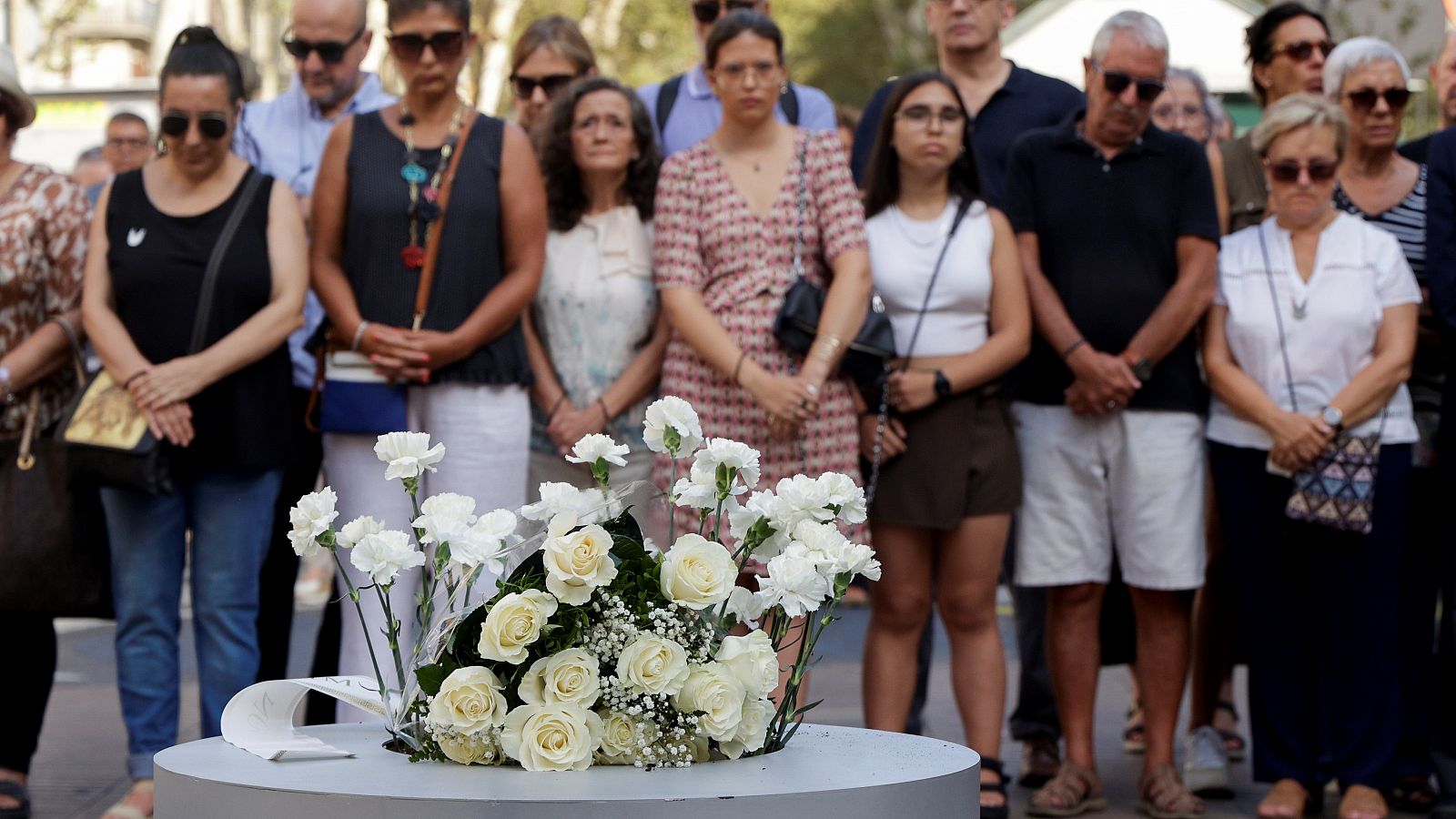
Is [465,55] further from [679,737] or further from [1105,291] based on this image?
[679,737]

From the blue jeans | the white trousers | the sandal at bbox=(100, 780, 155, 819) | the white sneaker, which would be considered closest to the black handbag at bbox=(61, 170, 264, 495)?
the blue jeans

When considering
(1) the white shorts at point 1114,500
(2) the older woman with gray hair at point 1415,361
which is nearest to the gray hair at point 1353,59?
(2) the older woman with gray hair at point 1415,361

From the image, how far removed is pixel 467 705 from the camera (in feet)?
10.2

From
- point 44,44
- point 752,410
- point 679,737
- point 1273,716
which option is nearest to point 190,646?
point 752,410

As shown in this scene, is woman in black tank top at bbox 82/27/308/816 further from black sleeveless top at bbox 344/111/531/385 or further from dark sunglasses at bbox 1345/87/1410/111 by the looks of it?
dark sunglasses at bbox 1345/87/1410/111

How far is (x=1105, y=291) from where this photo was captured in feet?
20.8

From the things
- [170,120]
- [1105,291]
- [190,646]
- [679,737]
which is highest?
[170,120]

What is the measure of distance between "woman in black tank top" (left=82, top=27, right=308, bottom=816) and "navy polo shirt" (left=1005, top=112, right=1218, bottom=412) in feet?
7.78

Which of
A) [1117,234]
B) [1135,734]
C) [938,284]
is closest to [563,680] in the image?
[938,284]

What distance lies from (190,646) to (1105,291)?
18.6 feet

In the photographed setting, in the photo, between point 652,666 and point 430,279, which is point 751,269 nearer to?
point 430,279

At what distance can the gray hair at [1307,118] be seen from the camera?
623 centimetres

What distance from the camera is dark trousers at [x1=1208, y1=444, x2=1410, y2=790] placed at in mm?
6188

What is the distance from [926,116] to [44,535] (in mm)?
2990
